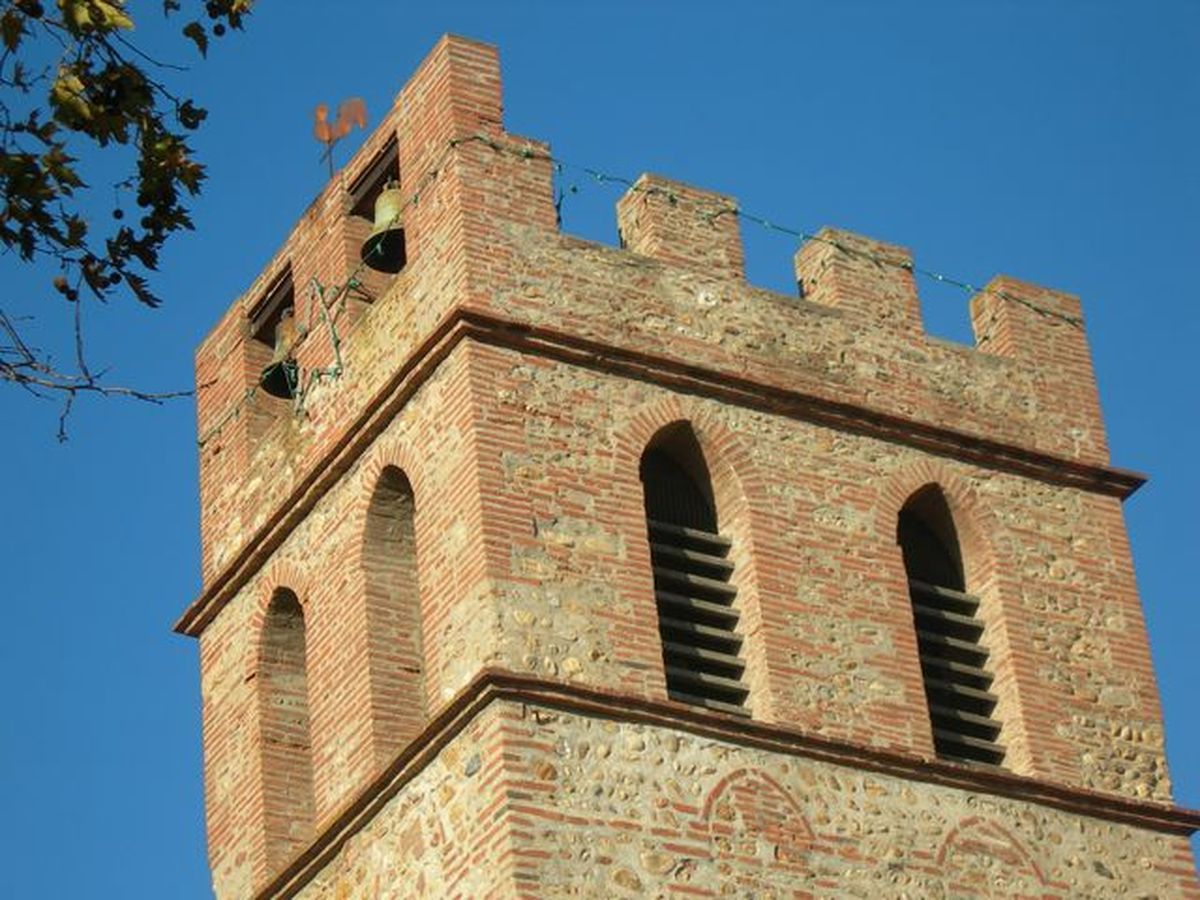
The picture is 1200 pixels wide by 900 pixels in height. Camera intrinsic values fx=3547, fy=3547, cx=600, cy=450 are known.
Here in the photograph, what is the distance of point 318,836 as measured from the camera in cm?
2498

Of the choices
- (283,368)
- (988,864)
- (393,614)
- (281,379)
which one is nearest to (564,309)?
(393,614)

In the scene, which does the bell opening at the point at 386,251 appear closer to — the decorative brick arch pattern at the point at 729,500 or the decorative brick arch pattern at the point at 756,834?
the decorative brick arch pattern at the point at 729,500

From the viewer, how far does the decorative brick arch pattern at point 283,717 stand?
86.4 ft

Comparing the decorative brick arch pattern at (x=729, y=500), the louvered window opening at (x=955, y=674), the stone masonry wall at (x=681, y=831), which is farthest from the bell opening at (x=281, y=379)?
the louvered window opening at (x=955, y=674)

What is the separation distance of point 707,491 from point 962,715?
2486mm

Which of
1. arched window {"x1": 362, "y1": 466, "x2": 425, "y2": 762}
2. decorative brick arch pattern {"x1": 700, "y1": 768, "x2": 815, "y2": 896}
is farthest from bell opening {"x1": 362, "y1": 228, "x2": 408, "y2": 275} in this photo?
decorative brick arch pattern {"x1": 700, "y1": 768, "x2": 815, "y2": 896}

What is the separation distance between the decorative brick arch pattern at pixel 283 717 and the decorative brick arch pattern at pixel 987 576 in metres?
4.50

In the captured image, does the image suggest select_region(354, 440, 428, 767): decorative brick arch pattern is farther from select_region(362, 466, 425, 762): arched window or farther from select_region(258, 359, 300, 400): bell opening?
select_region(258, 359, 300, 400): bell opening

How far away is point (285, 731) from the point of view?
88.3 feet

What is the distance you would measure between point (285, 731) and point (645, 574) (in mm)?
3664

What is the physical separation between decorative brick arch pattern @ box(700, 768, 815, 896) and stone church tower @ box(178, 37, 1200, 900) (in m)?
0.03

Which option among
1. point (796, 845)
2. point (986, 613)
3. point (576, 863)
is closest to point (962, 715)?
point (986, 613)

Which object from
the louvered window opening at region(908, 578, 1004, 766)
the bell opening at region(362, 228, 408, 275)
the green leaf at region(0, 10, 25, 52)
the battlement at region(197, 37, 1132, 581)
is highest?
the bell opening at region(362, 228, 408, 275)

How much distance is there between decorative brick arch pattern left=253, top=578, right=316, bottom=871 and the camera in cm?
2634
